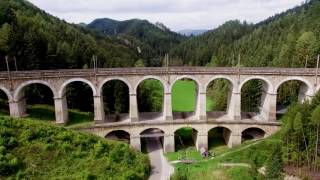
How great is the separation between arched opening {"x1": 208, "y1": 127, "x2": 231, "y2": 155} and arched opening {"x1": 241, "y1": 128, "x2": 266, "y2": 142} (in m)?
2.74

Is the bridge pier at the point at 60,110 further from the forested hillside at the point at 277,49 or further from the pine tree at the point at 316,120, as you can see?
the forested hillside at the point at 277,49

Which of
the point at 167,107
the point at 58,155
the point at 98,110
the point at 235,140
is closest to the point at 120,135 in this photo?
the point at 98,110

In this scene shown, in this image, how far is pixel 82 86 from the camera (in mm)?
61688

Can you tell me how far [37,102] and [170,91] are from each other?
25384mm

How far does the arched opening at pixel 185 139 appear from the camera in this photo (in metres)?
53.3

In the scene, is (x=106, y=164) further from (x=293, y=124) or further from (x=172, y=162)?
Answer: (x=293, y=124)

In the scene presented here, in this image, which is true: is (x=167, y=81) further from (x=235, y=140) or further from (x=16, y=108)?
(x=16, y=108)

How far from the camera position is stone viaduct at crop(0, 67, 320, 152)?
4906 centimetres

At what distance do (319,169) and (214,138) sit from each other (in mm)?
19329

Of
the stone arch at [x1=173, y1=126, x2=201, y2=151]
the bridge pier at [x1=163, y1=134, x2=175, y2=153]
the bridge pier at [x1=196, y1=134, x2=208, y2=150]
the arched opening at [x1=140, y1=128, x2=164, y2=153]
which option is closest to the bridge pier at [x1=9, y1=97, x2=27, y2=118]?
the arched opening at [x1=140, y1=128, x2=164, y2=153]

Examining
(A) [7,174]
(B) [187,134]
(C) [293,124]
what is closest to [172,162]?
(B) [187,134]

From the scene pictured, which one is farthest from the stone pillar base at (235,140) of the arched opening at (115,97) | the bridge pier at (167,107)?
the arched opening at (115,97)

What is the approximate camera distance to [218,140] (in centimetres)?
5534

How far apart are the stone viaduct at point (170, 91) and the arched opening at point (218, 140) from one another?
140 centimetres
